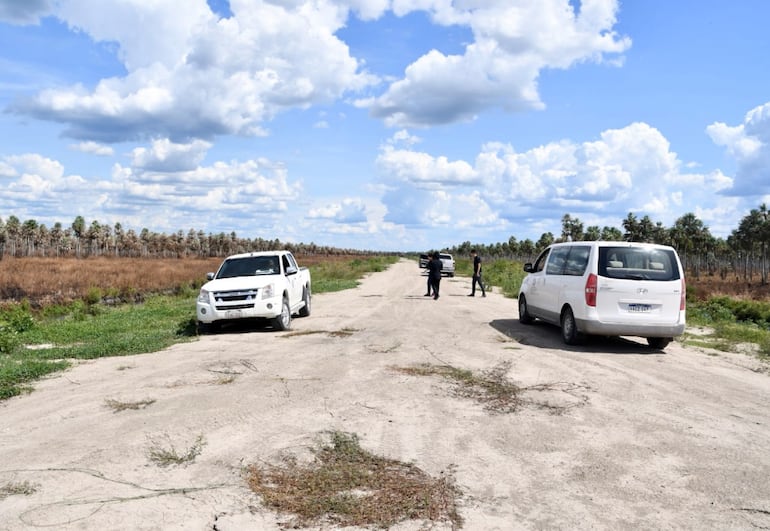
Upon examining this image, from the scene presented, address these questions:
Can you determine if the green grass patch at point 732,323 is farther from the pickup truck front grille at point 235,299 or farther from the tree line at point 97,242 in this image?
the tree line at point 97,242

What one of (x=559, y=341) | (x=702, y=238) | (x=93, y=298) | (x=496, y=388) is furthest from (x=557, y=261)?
(x=702, y=238)

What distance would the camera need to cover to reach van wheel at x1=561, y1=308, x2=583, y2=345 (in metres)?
11.8

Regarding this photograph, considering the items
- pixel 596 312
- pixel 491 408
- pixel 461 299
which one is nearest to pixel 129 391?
pixel 491 408

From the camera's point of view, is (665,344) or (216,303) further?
(216,303)

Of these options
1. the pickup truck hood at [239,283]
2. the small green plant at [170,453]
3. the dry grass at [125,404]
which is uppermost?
the pickup truck hood at [239,283]

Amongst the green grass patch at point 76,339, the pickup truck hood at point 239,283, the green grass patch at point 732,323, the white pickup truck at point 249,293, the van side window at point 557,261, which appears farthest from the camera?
the pickup truck hood at point 239,283

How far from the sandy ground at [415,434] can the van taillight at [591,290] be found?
3.30 feet

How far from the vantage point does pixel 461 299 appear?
23.5m

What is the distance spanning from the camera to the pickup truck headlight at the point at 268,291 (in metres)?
13.9

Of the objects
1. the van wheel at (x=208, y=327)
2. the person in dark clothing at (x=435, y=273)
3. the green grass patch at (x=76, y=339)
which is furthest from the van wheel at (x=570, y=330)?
the person in dark clothing at (x=435, y=273)

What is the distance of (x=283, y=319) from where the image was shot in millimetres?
14273

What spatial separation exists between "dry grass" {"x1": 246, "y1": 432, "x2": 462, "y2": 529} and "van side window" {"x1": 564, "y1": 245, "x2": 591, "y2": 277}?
25.6 feet

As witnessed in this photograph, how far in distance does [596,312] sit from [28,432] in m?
9.13

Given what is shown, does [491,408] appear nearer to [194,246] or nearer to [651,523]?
[651,523]
